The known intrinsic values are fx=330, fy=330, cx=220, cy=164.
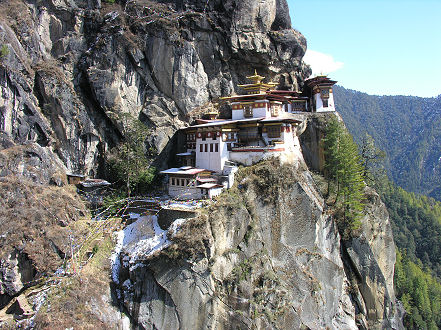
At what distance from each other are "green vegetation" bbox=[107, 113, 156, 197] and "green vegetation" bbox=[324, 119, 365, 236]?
19.4 meters

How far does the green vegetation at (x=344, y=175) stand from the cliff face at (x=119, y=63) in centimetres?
1383

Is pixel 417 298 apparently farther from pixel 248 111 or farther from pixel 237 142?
pixel 248 111

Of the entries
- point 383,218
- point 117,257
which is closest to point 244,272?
point 117,257

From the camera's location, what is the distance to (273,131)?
1357 inches

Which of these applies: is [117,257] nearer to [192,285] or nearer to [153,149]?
[192,285]

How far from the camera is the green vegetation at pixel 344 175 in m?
33.8

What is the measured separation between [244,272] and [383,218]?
21598 millimetres

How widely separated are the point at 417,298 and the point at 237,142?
152 feet

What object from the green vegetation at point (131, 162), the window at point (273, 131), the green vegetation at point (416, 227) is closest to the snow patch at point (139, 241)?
the green vegetation at point (131, 162)

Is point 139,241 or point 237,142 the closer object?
point 139,241

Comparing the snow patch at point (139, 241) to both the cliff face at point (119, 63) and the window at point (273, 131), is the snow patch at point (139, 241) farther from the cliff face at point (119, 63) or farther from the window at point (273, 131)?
the window at point (273, 131)

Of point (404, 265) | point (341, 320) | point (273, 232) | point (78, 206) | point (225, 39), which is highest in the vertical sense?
point (225, 39)

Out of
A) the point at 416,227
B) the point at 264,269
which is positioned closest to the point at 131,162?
the point at 264,269

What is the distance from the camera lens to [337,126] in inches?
1395
